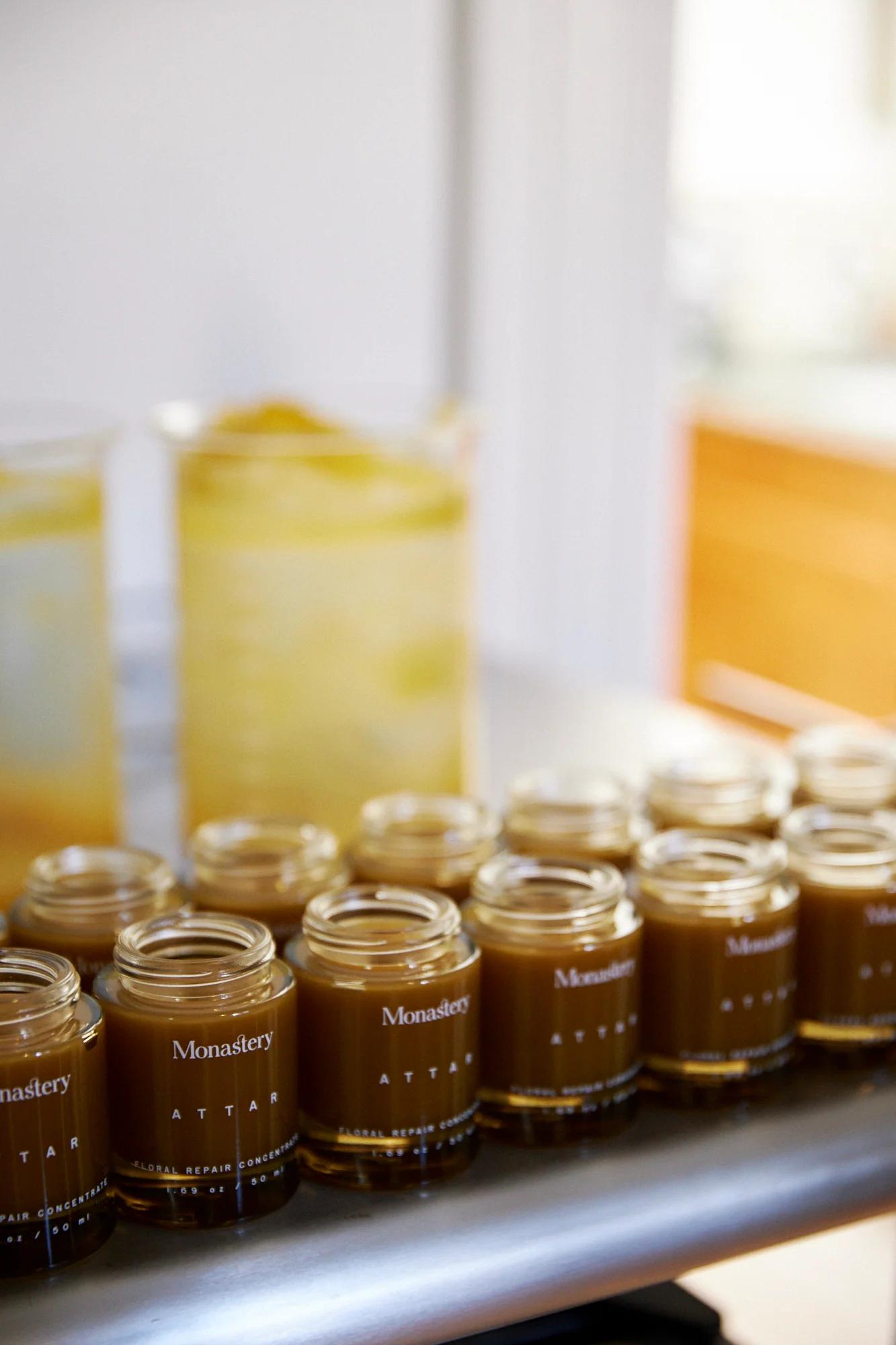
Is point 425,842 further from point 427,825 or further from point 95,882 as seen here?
point 95,882

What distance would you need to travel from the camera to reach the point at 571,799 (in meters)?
0.79

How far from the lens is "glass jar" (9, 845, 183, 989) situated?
2.13 feet

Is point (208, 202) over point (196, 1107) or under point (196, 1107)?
over

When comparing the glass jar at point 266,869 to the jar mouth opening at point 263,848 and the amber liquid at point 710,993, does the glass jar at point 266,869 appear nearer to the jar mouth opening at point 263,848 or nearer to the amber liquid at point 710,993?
the jar mouth opening at point 263,848

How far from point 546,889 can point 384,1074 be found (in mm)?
121

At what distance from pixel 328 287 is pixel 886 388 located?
6.42 ft

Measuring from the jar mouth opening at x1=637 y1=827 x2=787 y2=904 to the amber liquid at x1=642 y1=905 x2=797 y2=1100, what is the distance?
0.01 meters

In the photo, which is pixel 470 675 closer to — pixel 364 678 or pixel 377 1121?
pixel 364 678

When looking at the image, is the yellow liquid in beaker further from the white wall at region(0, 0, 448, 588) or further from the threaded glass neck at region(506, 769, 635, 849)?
the white wall at region(0, 0, 448, 588)

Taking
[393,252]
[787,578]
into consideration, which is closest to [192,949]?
[393,252]

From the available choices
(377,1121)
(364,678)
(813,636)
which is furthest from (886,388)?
(377,1121)

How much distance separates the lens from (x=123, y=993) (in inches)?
22.9

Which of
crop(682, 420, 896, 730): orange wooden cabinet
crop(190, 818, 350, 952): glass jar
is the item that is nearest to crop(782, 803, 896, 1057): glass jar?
crop(190, 818, 350, 952): glass jar

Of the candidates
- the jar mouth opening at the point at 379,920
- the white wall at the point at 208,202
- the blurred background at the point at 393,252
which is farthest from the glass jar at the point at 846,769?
the white wall at the point at 208,202
